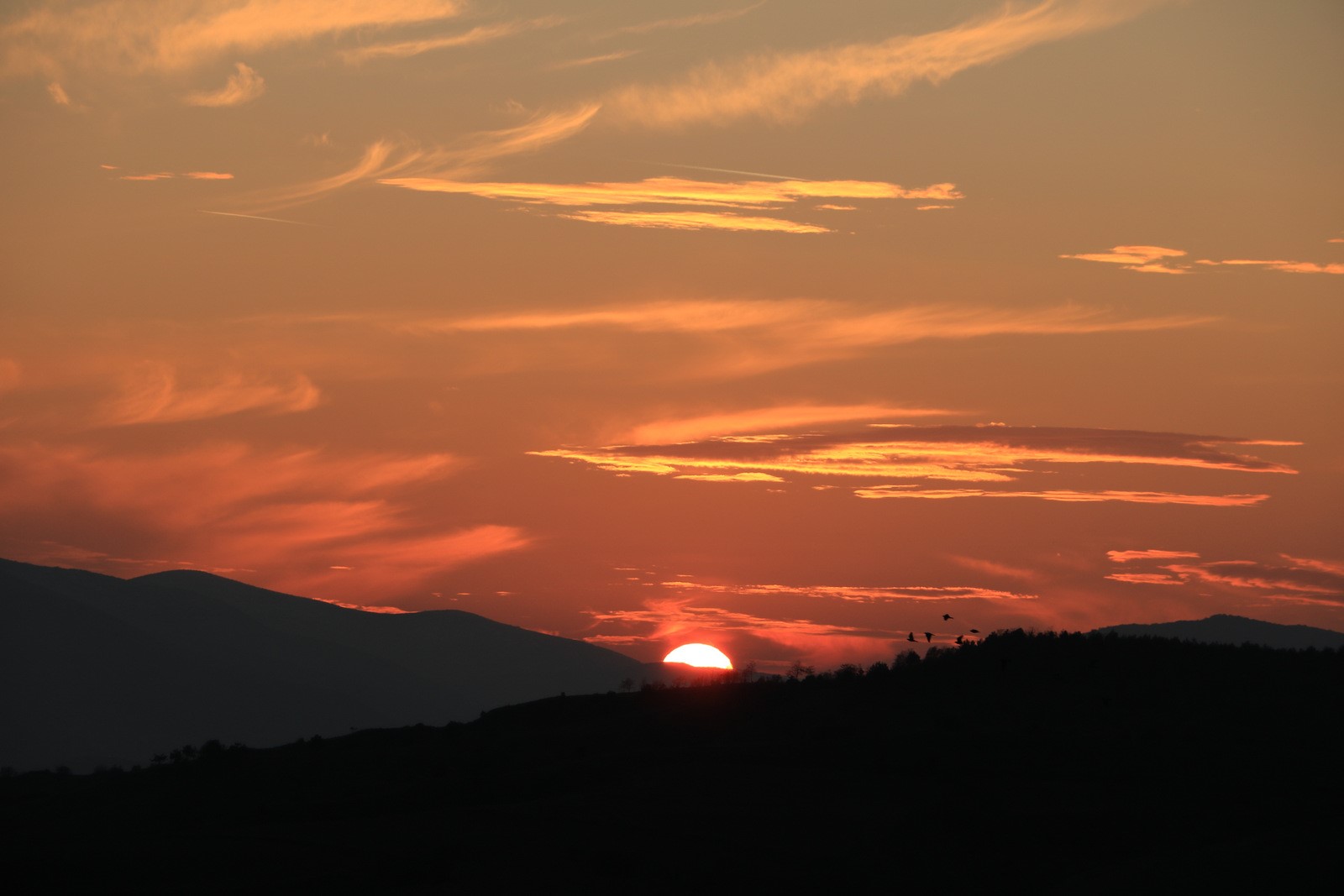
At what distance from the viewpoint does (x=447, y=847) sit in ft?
122

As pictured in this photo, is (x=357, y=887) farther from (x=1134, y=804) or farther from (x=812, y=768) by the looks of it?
(x=1134, y=804)

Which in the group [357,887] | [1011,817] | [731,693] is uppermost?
[731,693]

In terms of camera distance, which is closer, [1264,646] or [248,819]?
[248,819]

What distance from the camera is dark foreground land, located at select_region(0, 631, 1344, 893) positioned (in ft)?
115

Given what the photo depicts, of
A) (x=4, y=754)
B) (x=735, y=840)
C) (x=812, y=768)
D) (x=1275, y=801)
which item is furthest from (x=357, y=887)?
(x=4, y=754)

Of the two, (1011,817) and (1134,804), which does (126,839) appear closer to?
(1011,817)

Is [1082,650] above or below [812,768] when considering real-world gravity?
above

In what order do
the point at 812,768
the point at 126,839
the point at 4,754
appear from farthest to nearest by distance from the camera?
the point at 4,754, the point at 812,768, the point at 126,839

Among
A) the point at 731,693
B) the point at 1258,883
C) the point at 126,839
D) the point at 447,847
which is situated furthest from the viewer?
the point at 731,693

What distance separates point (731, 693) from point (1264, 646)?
18.9m

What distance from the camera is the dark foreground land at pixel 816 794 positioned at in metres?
35.1

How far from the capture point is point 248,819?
158 ft

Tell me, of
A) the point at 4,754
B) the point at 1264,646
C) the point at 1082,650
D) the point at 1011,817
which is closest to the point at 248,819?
the point at 1011,817

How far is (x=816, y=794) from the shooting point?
40.5 metres
